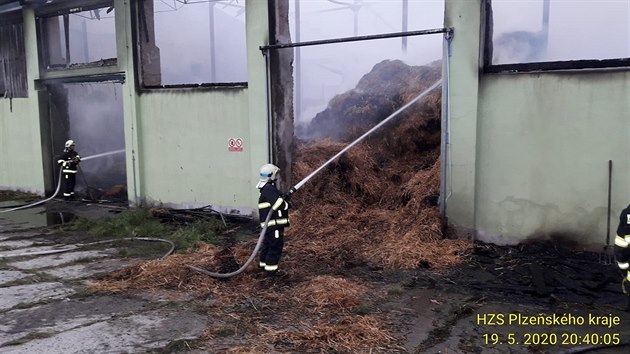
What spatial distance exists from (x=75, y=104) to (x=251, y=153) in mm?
8687

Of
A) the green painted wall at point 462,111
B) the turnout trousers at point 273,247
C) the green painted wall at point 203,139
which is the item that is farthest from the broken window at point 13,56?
the green painted wall at point 462,111

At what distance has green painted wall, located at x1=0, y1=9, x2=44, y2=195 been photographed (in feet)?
43.9

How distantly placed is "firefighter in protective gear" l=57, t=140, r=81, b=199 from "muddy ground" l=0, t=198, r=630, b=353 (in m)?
5.73

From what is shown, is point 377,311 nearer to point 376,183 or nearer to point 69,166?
point 376,183

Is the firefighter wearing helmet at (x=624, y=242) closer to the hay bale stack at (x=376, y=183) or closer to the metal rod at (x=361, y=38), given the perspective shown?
the hay bale stack at (x=376, y=183)

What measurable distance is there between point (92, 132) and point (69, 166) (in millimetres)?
3655

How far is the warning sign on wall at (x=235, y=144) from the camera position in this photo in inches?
396

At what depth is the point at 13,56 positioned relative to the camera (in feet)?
47.7

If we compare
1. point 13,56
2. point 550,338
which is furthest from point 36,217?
point 550,338

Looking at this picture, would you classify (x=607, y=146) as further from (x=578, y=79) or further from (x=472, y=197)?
(x=472, y=197)

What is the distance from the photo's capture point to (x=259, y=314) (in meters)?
5.40

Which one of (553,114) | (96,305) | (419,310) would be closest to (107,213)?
(96,305)

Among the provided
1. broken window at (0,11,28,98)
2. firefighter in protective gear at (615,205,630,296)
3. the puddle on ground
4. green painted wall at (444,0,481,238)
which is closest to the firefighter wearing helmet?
firefighter in protective gear at (615,205,630,296)

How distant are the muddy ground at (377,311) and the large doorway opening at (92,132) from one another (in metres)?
7.15
